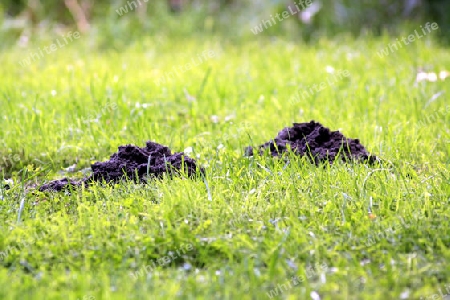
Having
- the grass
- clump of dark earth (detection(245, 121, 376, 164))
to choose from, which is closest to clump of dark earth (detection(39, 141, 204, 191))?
the grass

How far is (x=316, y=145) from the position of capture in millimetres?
4375

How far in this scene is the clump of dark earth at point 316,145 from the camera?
13.7 feet

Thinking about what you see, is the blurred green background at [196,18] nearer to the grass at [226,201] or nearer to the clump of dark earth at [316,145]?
the grass at [226,201]

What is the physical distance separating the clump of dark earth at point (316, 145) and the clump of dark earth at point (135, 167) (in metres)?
0.55

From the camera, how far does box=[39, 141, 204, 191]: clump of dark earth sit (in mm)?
3928

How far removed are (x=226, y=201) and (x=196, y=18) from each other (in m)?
6.87

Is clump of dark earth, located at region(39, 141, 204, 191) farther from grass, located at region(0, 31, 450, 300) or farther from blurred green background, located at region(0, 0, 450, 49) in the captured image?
blurred green background, located at region(0, 0, 450, 49)

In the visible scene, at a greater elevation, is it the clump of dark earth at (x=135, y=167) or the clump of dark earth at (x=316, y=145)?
the clump of dark earth at (x=135, y=167)

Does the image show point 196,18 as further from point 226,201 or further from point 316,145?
point 226,201

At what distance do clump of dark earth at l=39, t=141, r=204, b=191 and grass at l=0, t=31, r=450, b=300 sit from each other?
0.40ft

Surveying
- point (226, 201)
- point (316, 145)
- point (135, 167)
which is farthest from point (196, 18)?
point (226, 201)

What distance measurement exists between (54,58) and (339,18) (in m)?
4.30

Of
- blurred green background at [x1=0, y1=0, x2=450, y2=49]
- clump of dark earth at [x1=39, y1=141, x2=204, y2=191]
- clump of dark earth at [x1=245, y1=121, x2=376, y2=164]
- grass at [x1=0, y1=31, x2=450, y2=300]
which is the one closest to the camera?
grass at [x1=0, y1=31, x2=450, y2=300]

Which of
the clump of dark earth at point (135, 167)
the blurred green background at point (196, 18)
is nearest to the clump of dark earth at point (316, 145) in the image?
the clump of dark earth at point (135, 167)
